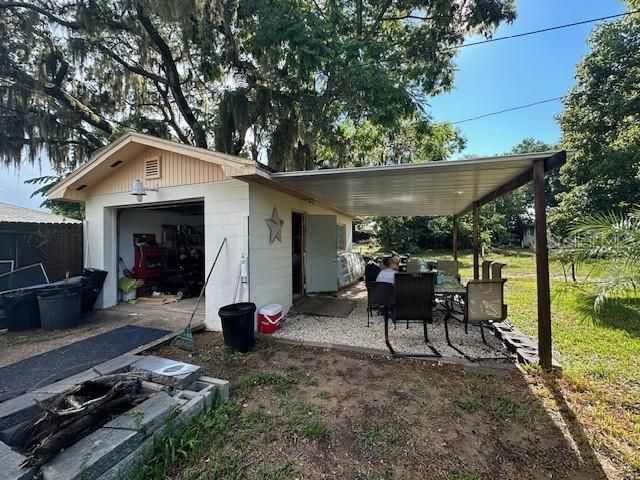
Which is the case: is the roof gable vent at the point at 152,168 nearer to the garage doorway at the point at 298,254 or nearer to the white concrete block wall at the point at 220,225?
the white concrete block wall at the point at 220,225

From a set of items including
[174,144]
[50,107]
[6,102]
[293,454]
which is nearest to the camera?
[293,454]

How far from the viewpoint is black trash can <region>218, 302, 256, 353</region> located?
410 cm

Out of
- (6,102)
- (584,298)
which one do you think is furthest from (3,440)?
(6,102)

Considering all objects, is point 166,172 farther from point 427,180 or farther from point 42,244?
point 427,180

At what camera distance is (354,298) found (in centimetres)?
802

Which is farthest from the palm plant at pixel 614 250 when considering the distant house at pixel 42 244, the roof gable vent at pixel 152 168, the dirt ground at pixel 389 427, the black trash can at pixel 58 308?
the distant house at pixel 42 244

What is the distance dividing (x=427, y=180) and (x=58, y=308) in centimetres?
652

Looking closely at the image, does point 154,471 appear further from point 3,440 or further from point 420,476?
point 420,476

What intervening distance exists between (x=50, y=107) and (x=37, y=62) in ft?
3.64

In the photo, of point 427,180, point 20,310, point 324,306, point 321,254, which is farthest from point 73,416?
point 321,254

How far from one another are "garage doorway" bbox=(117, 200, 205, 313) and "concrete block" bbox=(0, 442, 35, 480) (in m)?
4.50

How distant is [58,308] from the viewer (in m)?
4.95

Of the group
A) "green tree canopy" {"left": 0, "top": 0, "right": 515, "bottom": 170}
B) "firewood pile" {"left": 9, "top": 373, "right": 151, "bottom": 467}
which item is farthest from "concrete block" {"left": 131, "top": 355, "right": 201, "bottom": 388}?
"green tree canopy" {"left": 0, "top": 0, "right": 515, "bottom": 170}

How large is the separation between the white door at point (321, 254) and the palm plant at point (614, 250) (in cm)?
569
